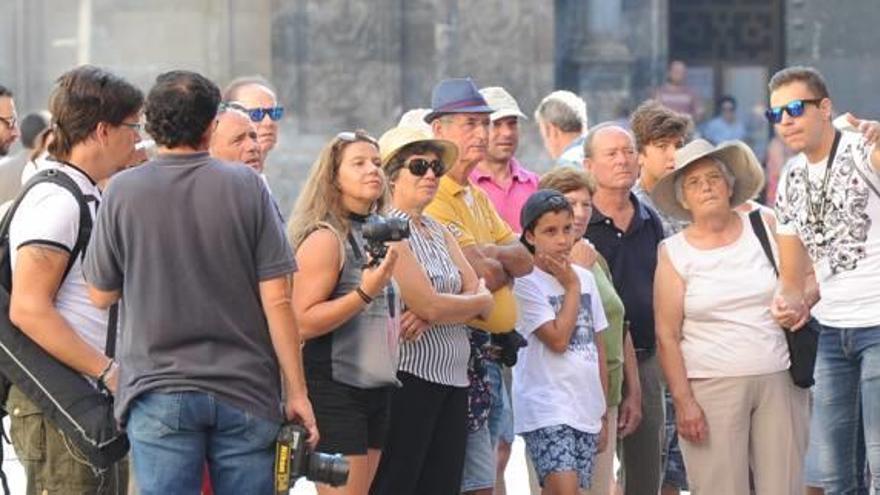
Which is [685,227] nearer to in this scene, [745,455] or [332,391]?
[745,455]

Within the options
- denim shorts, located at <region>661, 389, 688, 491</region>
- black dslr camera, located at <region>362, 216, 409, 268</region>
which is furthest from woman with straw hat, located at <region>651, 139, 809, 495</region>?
black dslr camera, located at <region>362, 216, 409, 268</region>

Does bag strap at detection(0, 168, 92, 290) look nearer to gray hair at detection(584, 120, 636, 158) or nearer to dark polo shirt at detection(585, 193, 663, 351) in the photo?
dark polo shirt at detection(585, 193, 663, 351)

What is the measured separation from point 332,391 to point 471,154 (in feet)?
6.41

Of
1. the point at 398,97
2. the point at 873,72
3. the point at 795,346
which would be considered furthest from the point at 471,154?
the point at 873,72

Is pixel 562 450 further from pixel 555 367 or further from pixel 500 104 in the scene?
pixel 500 104

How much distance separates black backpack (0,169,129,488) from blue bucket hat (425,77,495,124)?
294 cm

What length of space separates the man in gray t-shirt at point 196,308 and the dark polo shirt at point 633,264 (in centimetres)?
370

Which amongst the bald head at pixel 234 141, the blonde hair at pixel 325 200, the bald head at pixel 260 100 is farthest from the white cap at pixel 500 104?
the blonde hair at pixel 325 200

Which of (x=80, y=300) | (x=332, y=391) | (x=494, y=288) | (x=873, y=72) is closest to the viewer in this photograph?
(x=80, y=300)

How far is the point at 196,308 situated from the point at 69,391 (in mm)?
619

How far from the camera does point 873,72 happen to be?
969 inches

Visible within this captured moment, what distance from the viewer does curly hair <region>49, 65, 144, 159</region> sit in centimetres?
820

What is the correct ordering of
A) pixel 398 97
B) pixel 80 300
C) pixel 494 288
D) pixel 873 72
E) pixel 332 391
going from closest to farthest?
1. pixel 80 300
2. pixel 332 391
3. pixel 494 288
4. pixel 398 97
5. pixel 873 72

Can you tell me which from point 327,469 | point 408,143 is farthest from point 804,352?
point 327,469
